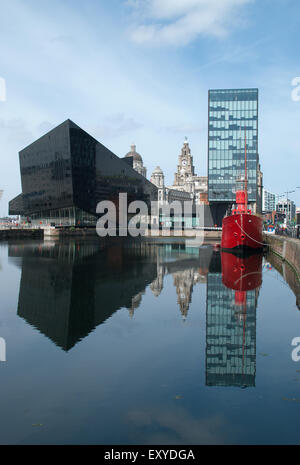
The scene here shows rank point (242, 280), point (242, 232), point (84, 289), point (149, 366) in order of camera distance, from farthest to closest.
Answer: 1. point (242, 232)
2. point (242, 280)
3. point (84, 289)
4. point (149, 366)

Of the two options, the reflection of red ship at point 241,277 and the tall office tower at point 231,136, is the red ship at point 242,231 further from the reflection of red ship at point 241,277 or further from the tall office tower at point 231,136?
the tall office tower at point 231,136

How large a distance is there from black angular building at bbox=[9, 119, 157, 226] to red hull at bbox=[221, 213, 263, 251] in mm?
52582

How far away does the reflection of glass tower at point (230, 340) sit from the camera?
37.2 feet

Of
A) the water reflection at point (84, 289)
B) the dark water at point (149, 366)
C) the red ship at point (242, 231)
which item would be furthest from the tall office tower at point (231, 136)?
the dark water at point (149, 366)

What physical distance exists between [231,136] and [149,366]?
91144mm

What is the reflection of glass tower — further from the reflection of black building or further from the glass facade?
the glass facade

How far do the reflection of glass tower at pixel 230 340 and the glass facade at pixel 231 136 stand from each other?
77548 millimetres

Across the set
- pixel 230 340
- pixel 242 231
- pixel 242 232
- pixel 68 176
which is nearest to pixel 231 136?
pixel 68 176

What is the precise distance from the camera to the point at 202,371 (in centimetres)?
1152

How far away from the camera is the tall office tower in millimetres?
96375

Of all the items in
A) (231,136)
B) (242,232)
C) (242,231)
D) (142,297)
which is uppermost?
(231,136)

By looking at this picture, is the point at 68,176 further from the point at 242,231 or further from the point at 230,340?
the point at 230,340

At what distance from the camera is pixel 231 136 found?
9719 cm
